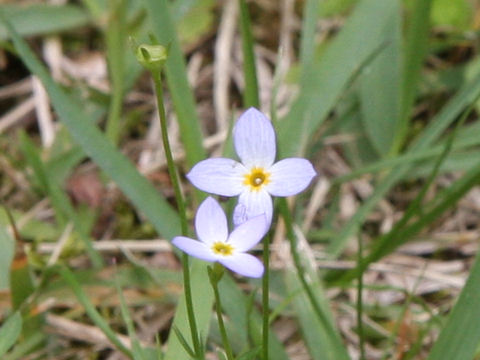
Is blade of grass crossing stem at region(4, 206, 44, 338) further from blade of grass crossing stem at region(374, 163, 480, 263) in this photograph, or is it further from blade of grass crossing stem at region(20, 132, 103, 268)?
blade of grass crossing stem at region(374, 163, 480, 263)

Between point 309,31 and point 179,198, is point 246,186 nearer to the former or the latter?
point 179,198

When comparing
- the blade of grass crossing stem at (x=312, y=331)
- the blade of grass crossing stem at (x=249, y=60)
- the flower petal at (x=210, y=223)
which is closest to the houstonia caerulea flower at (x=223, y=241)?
the flower petal at (x=210, y=223)

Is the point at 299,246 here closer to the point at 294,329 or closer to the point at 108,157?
the point at 294,329

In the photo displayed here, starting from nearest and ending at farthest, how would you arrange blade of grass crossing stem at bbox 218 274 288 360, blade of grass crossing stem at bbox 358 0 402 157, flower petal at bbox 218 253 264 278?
flower petal at bbox 218 253 264 278 < blade of grass crossing stem at bbox 218 274 288 360 < blade of grass crossing stem at bbox 358 0 402 157

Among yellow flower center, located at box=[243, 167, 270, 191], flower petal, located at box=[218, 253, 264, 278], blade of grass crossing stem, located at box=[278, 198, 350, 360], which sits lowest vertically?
blade of grass crossing stem, located at box=[278, 198, 350, 360]

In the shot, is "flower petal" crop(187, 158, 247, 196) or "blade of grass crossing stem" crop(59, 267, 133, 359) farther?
"blade of grass crossing stem" crop(59, 267, 133, 359)

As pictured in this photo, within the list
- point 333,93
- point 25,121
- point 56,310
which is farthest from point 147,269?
point 25,121

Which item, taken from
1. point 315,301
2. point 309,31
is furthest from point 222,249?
point 309,31

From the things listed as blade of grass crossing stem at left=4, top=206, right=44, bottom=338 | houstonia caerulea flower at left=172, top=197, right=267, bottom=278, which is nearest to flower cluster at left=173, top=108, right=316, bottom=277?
houstonia caerulea flower at left=172, top=197, right=267, bottom=278
